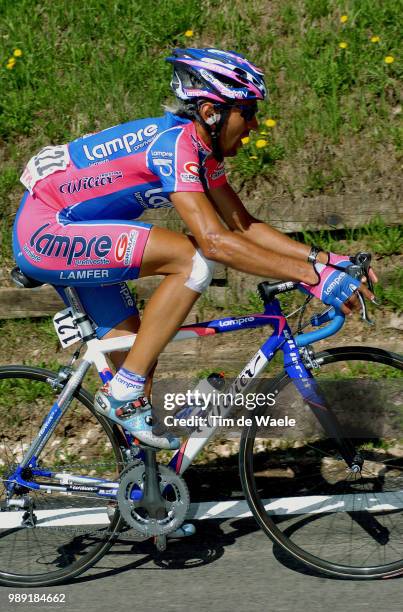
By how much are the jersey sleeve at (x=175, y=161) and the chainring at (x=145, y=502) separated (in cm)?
126

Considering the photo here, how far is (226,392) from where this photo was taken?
13.9 feet

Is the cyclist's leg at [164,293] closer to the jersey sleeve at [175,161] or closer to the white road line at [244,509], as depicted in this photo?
the jersey sleeve at [175,161]

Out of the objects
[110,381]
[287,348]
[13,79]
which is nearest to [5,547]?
[110,381]

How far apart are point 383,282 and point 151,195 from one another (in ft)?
7.64

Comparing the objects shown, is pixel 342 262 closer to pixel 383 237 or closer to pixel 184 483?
pixel 184 483

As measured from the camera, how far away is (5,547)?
4.48m

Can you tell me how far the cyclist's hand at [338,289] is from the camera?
12.3ft

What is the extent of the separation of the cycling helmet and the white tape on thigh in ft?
1.49

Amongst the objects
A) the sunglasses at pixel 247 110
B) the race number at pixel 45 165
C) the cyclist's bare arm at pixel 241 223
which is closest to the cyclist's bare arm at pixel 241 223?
the cyclist's bare arm at pixel 241 223

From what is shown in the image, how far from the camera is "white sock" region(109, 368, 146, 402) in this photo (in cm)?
409

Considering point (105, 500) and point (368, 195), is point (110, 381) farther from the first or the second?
point (368, 195)

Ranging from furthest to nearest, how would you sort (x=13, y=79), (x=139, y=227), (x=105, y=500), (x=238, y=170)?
(x=13, y=79), (x=238, y=170), (x=105, y=500), (x=139, y=227)

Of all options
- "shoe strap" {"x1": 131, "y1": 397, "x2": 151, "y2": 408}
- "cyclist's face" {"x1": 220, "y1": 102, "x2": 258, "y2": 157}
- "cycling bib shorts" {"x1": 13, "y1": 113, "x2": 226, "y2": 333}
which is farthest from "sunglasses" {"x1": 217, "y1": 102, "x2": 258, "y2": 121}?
"shoe strap" {"x1": 131, "y1": 397, "x2": 151, "y2": 408}

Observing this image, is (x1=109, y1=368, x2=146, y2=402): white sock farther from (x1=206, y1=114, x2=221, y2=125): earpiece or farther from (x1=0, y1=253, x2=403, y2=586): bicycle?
(x1=206, y1=114, x2=221, y2=125): earpiece
